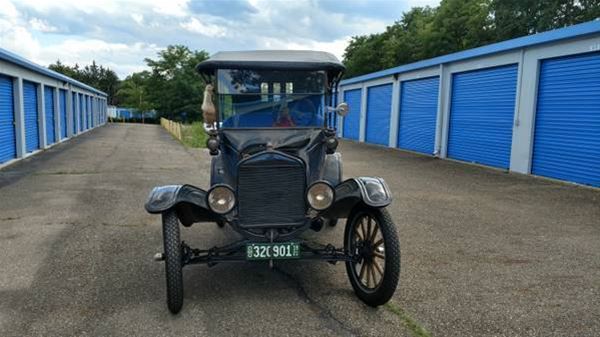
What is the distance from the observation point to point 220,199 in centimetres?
394

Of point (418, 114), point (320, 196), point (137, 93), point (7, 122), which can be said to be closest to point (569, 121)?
point (418, 114)

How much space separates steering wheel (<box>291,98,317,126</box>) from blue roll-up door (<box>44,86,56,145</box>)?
1748 cm

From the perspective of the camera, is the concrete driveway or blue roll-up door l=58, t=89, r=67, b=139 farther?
blue roll-up door l=58, t=89, r=67, b=139

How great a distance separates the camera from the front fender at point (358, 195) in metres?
3.97

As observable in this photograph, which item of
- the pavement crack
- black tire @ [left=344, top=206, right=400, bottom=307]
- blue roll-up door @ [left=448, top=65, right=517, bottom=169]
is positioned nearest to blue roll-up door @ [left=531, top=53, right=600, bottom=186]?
blue roll-up door @ [left=448, top=65, right=517, bottom=169]

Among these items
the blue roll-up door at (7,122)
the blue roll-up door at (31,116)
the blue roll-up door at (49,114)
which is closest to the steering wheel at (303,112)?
the blue roll-up door at (7,122)

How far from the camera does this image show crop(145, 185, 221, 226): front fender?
12.9ft

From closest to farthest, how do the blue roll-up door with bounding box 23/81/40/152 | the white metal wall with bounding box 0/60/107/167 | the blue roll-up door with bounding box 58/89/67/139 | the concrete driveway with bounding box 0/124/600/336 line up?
the concrete driveway with bounding box 0/124/600/336
the white metal wall with bounding box 0/60/107/167
the blue roll-up door with bounding box 23/81/40/152
the blue roll-up door with bounding box 58/89/67/139

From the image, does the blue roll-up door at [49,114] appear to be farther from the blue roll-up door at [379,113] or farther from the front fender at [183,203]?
the front fender at [183,203]

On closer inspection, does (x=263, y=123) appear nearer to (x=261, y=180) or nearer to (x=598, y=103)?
(x=261, y=180)

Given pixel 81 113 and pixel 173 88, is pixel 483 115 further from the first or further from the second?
pixel 173 88

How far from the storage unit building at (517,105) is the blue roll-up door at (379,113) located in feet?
5.66

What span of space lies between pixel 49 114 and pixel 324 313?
2055 centimetres

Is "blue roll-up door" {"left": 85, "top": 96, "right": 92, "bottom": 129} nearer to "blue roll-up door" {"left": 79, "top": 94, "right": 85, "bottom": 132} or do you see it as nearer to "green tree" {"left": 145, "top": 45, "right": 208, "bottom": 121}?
"blue roll-up door" {"left": 79, "top": 94, "right": 85, "bottom": 132}
